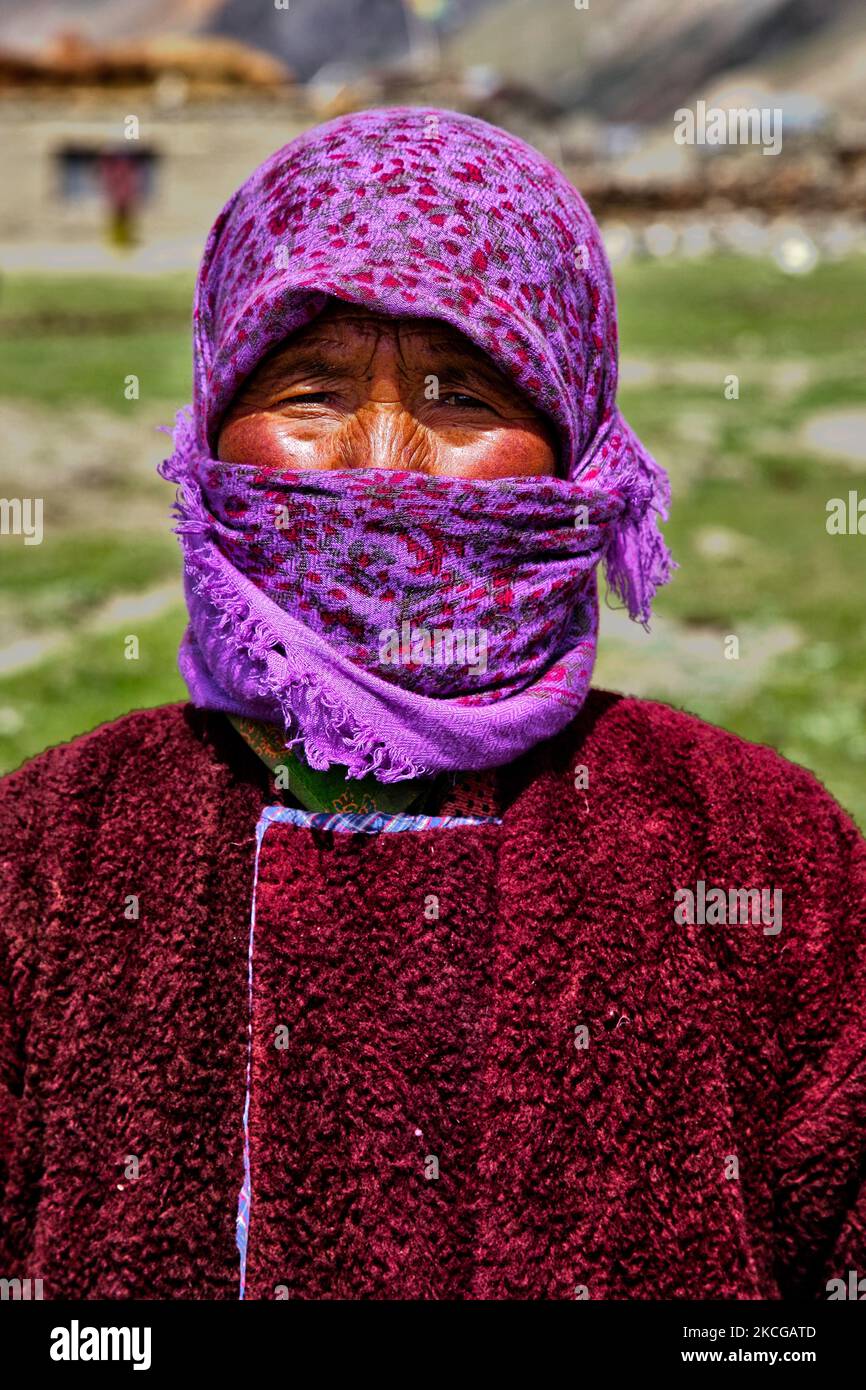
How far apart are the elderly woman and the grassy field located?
3.66m

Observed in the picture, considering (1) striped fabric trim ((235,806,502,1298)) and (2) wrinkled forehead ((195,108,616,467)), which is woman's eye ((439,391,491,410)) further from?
(1) striped fabric trim ((235,806,502,1298))

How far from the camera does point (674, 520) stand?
944cm

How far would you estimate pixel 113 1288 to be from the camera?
5.61 ft

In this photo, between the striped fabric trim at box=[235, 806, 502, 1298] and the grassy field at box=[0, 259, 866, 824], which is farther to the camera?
the grassy field at box=[0, 259, 866, 824]

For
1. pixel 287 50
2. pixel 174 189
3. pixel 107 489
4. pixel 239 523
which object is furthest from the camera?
pixel 287 50

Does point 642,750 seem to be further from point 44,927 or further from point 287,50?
point 287,50

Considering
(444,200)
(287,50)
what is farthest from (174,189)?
(287,50)

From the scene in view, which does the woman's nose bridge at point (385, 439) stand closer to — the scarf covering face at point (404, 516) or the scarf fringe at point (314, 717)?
the scarf covering face at point (404, 516)

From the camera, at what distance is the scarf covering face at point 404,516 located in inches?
70.3

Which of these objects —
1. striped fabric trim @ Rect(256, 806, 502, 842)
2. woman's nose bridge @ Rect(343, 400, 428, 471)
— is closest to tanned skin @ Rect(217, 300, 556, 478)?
woman's nose bridge @ Rect(343, 400, 428, 471)

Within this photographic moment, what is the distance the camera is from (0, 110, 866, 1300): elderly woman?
1720 millimetres

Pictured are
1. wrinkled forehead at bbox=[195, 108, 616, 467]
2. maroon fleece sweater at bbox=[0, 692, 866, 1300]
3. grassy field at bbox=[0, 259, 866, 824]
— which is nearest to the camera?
maroon fleece sweater at bbox=[0, 692, 866, 1300]

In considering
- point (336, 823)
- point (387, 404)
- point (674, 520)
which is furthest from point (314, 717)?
point (674, 520)

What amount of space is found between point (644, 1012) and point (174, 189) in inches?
1091
